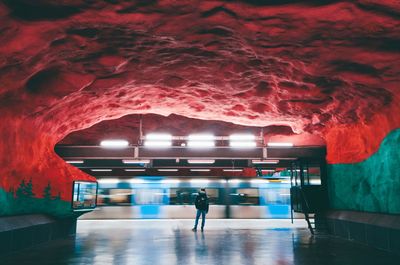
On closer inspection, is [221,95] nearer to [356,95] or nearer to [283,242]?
[356,95]

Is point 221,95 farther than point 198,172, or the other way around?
point 198,172

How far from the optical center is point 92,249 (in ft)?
25.0

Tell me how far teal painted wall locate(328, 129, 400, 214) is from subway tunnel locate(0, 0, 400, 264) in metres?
0.05

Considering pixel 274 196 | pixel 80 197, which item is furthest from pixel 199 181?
pixel 80 197

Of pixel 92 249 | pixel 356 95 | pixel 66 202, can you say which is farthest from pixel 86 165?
pixel 356 95

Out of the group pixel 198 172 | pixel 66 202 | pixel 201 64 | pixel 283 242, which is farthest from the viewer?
pixel 198 172

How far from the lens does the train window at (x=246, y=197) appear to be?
18.3m

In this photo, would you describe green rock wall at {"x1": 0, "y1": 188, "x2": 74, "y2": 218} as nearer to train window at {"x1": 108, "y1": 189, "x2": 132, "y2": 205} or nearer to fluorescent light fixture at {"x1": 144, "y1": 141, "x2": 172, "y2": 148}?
fluorescent light fixture at {"x1": 144, "y1": 141, "x2": 172, "y2": 148}

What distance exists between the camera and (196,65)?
6.88 m

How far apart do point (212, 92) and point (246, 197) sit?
10.9 m

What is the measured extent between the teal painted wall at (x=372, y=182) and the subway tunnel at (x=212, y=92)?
0.05 meters

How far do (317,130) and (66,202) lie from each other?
8.58m

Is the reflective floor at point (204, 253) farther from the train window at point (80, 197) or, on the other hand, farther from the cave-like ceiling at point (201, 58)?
the cave-like ceiling at point (201, 58)

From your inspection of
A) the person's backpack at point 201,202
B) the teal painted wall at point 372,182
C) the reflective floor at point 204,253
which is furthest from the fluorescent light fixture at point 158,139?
the teal painted wall at point 372,182
